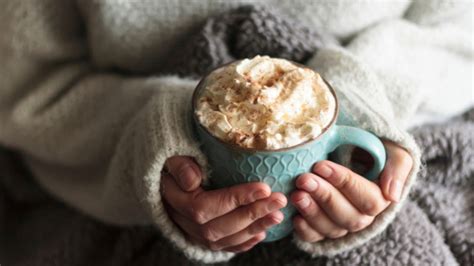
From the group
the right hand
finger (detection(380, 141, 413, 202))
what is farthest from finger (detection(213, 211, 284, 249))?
finger (detection(380, 141, 413, 202))

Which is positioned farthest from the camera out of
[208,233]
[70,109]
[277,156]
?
[70,109]

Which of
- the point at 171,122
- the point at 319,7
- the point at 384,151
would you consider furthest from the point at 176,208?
the point at 319,7

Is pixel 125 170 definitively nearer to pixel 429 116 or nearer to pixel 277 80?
pixel 277 80

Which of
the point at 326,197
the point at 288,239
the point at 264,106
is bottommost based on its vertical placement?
the point at 288,239

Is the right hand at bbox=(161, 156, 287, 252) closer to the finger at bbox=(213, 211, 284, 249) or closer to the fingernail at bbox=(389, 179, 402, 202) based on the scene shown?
the finger at bbox=(213, 211, 284, 249)

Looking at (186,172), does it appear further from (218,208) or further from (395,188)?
(395,188)

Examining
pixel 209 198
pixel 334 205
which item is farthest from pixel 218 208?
pixel 334 205
